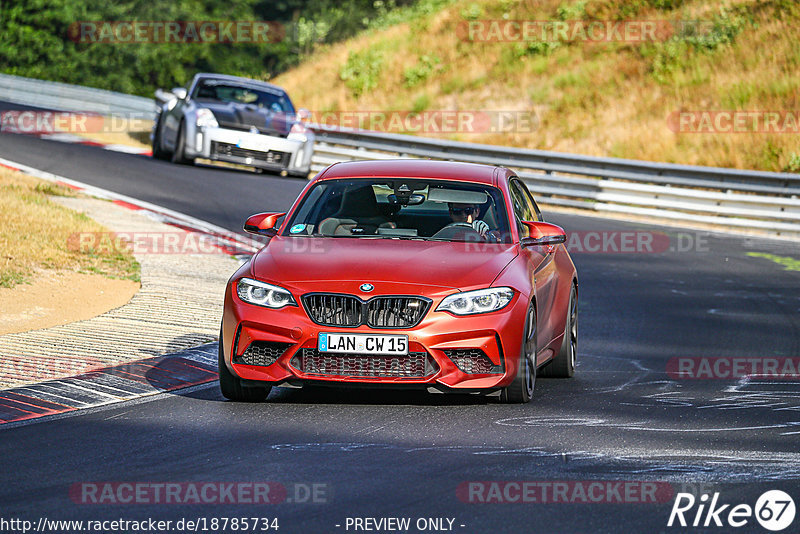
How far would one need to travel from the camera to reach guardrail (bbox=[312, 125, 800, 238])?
22.9 meters

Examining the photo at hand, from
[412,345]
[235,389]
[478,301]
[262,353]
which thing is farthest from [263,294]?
[478,301]

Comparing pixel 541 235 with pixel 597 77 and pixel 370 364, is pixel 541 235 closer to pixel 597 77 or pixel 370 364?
pixel 370 364

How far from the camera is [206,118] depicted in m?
23.5

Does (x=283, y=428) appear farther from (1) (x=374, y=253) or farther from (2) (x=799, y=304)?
(2) (x=799, y=304)

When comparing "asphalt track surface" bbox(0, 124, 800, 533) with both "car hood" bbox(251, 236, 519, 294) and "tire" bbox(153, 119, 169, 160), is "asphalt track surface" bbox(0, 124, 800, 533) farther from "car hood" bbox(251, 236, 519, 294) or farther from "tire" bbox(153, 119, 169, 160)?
"tire" bbox(153, 119, 169, 160)

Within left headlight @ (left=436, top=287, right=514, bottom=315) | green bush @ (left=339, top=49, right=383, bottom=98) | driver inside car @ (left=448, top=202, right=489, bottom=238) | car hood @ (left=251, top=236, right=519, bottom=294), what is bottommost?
left headlight @ (left=436, top=287, right=514, bottom=315)

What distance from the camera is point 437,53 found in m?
38.9

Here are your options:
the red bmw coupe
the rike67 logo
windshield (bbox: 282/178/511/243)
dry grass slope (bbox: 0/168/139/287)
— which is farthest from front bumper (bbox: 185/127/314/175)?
the rike67 logo

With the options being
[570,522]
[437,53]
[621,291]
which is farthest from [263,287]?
[437,53]

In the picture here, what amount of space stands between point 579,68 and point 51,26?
43.4 metres

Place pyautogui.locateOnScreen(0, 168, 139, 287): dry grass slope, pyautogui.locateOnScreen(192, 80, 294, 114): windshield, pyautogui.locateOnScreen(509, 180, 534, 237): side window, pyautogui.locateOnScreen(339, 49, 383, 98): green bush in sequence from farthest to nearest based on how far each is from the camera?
pyautogui.locateOnScreen(339, 49, 383, 98): green bush
pyautogui.locateOnScreen(192, 80, 294, 114): windshield
pyautogui.locateOnScreen(0, 168, 139, 287): dry grass slope
pyautogui.locateOnScreen(509, 180, 534, 237): side window

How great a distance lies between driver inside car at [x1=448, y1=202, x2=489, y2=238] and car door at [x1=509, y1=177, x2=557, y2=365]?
0.30m

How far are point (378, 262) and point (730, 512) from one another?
3188mm

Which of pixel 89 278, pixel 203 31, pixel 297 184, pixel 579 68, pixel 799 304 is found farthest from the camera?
pixel 203 31
